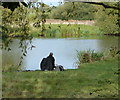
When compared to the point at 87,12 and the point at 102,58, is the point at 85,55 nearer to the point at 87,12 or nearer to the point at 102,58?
the point at 102,58

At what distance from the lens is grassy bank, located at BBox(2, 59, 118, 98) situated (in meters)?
2.75

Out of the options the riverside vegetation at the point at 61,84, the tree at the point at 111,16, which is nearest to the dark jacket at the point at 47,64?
the riverside vegetation at the point at 61,84

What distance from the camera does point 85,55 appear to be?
531 centimetres

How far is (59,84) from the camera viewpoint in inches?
129

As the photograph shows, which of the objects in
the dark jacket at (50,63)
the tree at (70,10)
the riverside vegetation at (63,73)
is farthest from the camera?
the dark jacket at (50,63)

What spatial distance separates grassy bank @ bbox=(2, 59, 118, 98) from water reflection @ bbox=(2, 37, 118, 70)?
62cm

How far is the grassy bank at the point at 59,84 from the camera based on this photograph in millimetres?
2750

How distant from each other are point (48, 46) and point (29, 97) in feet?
13.7

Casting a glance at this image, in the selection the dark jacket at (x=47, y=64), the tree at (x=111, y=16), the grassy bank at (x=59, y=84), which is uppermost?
the tree at (x=111, y=16)

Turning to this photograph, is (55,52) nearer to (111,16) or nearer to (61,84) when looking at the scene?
(61,84)

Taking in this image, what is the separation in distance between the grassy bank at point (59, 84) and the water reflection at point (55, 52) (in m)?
0.62

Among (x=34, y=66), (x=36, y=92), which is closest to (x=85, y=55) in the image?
(x=34, y=66)

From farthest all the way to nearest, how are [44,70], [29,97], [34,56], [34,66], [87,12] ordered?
[34,56] → [34,66] → [44,70] → [29,97] → [87,12]

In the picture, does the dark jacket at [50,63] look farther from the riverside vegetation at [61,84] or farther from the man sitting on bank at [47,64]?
the riverside vegetation at [61,84]
